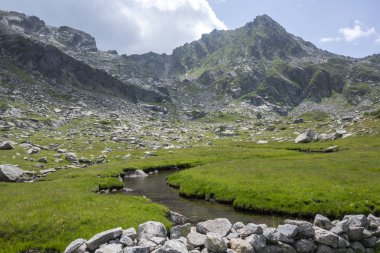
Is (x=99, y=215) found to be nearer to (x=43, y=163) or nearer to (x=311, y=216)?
(x=311, y=216)

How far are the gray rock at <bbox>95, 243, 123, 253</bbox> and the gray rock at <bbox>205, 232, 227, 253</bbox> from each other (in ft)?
14.4

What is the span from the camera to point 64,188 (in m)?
38.4

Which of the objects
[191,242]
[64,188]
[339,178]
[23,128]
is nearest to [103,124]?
[23,128]

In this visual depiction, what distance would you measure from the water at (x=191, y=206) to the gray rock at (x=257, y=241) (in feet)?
30.5

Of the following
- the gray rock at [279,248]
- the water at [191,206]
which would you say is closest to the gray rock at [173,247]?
the gray rock at [279,248]

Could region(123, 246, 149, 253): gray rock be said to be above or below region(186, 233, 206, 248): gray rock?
above

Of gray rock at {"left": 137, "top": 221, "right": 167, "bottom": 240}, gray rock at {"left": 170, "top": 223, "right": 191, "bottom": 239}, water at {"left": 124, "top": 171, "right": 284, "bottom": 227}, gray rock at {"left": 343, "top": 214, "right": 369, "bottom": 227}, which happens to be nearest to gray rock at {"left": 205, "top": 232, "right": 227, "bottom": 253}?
gray rock at {"left": 137, "top": 221, "right": 167, "bottom": 240}

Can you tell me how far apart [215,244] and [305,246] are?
17.8 ft

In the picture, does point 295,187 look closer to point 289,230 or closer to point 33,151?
point 289,230

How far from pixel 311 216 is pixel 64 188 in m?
27.9

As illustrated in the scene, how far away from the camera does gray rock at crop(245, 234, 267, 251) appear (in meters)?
17.1

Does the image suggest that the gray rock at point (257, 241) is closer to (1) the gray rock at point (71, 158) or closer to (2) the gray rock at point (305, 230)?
(2) the gray rock at point (305, 230)

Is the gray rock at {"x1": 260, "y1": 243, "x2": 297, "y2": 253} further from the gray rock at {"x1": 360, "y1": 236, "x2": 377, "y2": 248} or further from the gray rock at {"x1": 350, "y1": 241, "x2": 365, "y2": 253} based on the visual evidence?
the gray rock at {"x1": 360, "y1": 236, "x2": 377, "y2": 248}

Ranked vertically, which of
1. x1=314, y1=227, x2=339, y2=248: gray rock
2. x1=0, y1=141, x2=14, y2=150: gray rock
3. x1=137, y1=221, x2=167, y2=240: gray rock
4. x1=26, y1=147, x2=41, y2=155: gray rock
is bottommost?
x1=314, y1=227, x2=339, y2=248: gray rock
